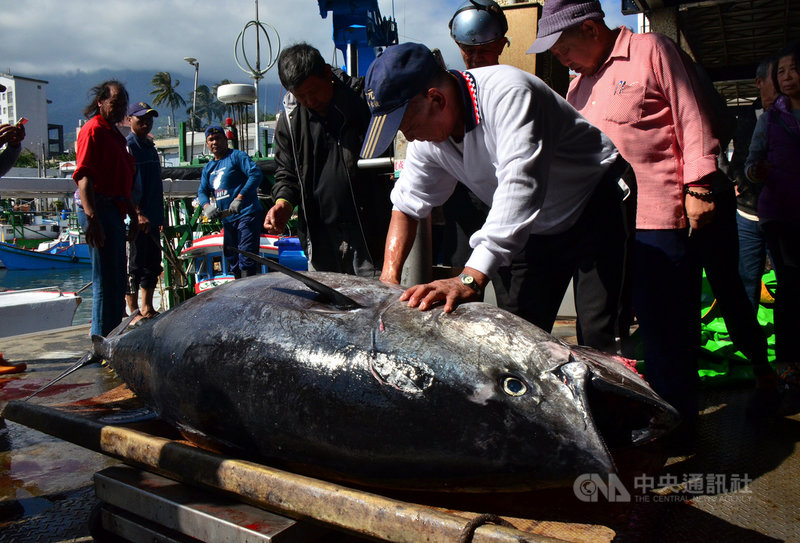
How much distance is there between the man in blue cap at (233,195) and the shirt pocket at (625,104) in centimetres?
501

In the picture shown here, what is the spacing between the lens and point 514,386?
158cm

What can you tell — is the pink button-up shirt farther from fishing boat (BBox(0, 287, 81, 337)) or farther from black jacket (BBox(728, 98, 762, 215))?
fishing boat (BBox(0, 287, 81, 337))

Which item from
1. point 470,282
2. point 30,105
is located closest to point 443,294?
point 470,282

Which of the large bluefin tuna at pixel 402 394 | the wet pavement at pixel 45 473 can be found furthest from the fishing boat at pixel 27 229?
the large bluefin tuna at pixel 402 394

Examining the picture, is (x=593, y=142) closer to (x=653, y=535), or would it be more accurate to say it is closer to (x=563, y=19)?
(x=563, y=19)

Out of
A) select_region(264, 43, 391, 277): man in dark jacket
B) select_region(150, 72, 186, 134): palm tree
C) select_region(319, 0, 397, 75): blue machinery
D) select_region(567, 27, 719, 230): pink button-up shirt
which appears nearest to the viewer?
select_region(567, 27, 719, 230): pink button-up shirt

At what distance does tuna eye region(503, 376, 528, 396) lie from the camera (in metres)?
1.57

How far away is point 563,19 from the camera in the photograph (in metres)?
2.62

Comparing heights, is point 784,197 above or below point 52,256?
above

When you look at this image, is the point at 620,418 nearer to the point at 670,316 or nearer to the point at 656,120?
the point at 670,316

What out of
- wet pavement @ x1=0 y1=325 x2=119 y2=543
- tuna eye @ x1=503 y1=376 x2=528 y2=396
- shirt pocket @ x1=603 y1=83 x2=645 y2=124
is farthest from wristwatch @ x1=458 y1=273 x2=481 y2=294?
wet pavement @ x1=0 y1=325 x2=119 y2=543

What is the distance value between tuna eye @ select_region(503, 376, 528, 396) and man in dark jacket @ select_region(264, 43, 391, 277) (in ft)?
8.07

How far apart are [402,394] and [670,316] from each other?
153 cm

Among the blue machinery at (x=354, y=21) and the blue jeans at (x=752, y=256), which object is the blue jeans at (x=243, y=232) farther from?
the blue jeans at (x=752, y=256)
